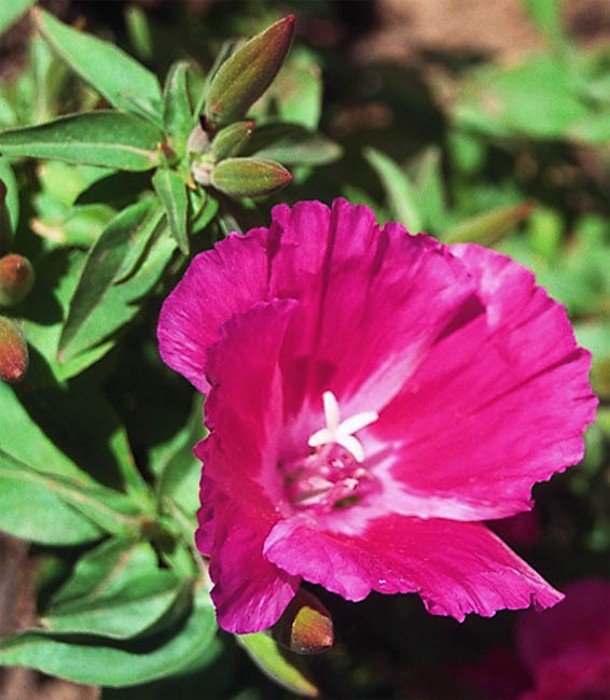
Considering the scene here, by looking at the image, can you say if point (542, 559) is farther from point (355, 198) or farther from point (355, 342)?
point (355, 342)

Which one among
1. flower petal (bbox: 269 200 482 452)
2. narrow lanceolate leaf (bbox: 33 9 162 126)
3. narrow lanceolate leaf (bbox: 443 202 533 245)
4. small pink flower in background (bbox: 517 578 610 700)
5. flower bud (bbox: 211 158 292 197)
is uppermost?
narrow lanceolate leaf (bbox: 33 9 162 126)

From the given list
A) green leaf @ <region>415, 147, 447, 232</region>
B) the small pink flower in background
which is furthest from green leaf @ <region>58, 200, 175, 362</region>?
the small pink flower in background

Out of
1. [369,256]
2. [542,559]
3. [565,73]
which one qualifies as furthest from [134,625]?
[565,73]

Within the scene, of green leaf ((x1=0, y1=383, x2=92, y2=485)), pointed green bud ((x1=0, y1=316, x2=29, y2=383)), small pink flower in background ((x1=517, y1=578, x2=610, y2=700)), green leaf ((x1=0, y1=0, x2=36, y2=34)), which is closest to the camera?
pointed green bud ((x1=0, y1=316, x2=29, y2=383))

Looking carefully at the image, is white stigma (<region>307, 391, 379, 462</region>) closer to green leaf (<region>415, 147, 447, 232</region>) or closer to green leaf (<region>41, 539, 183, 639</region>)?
green leaf (<region>41, 539, 183, 639</region>)

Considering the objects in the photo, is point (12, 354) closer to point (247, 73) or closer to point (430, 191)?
point (247, 73)

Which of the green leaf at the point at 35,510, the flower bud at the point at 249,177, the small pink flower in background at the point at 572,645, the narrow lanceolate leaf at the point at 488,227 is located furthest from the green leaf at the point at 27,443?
the small pink flower in background at the point at 572,645

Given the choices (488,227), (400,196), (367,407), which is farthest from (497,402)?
(400,196)
